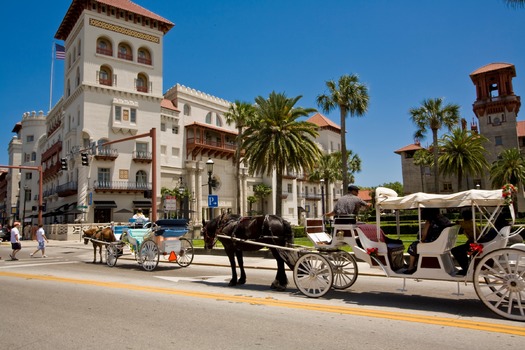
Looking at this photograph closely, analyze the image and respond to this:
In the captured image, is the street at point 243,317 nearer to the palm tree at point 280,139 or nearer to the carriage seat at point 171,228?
the carriage seat at point 171,228

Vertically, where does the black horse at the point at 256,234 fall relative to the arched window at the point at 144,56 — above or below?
below

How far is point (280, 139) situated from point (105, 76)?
28.2 m

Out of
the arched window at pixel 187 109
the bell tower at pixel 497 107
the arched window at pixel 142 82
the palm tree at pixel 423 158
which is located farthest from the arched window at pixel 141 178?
the bell tower at pixel 497 107

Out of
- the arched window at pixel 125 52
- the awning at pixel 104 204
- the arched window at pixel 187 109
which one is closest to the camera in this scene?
the awning at pixel 104 204

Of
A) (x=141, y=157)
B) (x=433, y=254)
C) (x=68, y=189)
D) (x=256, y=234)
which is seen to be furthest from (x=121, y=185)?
(x=433, y=254)

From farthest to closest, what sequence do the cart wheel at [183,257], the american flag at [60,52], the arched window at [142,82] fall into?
the american flag at [60,52], the arched window at [142,82], the cart wheel at [183,257]

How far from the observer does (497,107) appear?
222 ft

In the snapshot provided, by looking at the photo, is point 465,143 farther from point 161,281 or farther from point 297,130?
point 161,281

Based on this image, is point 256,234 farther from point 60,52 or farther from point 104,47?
point 60,52

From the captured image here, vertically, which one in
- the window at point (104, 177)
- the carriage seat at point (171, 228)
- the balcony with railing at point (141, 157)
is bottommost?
the carriage seat at point (171, 228)

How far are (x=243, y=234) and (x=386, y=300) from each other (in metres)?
3.71

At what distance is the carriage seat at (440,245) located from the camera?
7.04m

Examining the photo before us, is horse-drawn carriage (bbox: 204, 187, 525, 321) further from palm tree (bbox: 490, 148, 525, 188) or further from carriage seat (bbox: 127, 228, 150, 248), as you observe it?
palm tree (bbox: 490, 148, 525, 188)

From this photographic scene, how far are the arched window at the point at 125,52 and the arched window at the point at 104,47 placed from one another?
1198mm
